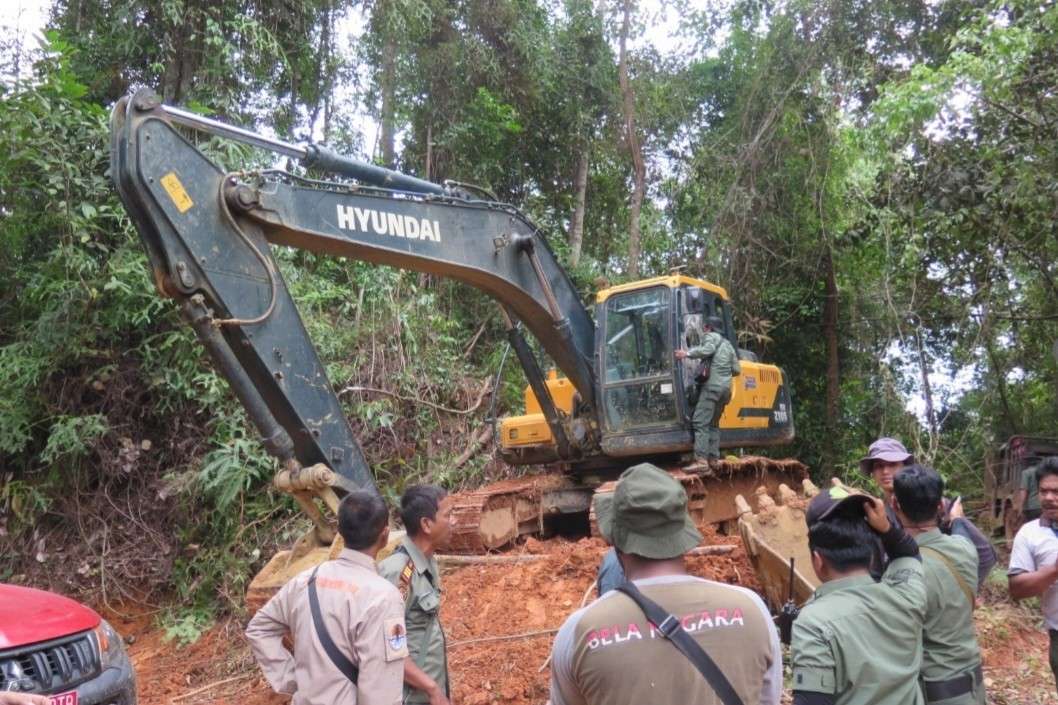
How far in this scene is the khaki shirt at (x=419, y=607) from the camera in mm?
3355

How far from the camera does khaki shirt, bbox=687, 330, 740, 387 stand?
791cm

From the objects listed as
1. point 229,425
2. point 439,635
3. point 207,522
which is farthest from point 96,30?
point 439,635

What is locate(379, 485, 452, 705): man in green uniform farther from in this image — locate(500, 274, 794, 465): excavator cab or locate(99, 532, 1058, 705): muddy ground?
locate(500, 274, 794, 465): excavator cab

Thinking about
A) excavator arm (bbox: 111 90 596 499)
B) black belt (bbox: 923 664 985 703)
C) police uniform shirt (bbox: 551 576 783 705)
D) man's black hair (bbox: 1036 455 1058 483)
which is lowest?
black belt (bbox: 923 664 985 703)

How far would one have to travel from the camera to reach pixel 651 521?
217 centimetres

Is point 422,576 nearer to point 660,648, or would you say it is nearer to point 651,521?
point 651,521

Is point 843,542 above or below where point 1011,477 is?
above

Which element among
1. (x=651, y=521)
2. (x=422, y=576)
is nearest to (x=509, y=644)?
(x=422, y=576)

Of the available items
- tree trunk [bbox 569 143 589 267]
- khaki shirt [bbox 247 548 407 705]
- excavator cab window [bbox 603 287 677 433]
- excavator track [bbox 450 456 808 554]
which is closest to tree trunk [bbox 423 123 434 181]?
tree trunk [bbox 569 143 589 267]

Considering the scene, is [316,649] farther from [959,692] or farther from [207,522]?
[207,522]

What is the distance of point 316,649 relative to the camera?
2.88 meters

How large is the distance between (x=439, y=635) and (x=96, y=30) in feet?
37.7

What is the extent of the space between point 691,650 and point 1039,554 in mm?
2456

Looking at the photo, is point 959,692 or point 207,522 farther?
point 207,522
